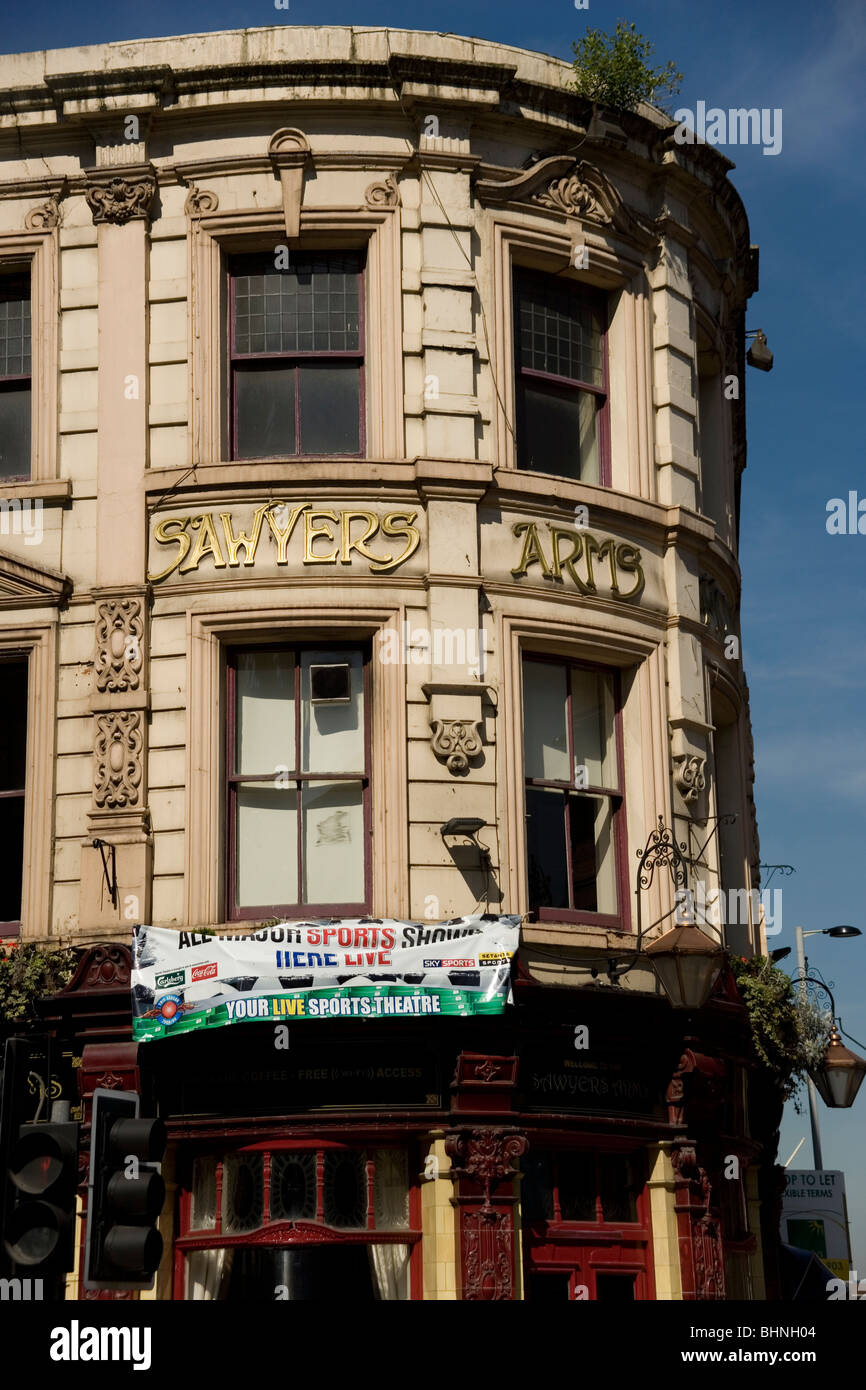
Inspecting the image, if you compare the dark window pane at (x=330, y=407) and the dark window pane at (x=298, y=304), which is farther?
the dark window pane at (x=298, y=304)

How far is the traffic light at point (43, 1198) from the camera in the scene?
1065cm

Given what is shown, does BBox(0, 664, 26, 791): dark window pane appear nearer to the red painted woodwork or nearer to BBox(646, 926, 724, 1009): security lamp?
the red painted woodwork

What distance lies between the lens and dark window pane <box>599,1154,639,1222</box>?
61.8 feet

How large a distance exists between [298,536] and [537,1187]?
6492mm

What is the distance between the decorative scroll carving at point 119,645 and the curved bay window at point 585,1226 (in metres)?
5.81

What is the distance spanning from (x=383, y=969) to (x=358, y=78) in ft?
29.8

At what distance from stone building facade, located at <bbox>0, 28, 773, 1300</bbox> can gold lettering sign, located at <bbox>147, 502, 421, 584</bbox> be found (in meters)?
0.04

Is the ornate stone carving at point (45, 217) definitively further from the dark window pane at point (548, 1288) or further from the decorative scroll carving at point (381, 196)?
the dark window pane at point (548, 1288)

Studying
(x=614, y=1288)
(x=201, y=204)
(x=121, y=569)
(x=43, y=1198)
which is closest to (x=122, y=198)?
(x=201, y=204)

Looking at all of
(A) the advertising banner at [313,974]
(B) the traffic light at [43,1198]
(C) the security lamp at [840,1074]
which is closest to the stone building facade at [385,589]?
(A) the advertising banner at [313,974]

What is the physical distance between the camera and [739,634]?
922 inches

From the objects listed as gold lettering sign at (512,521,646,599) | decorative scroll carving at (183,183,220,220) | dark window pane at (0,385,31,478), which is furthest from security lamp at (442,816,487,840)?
decorative scroll carving at (183,183,220,220)

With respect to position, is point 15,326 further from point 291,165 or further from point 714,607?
point 714,607

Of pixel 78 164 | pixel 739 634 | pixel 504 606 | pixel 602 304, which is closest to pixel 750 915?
pixel 739 634
